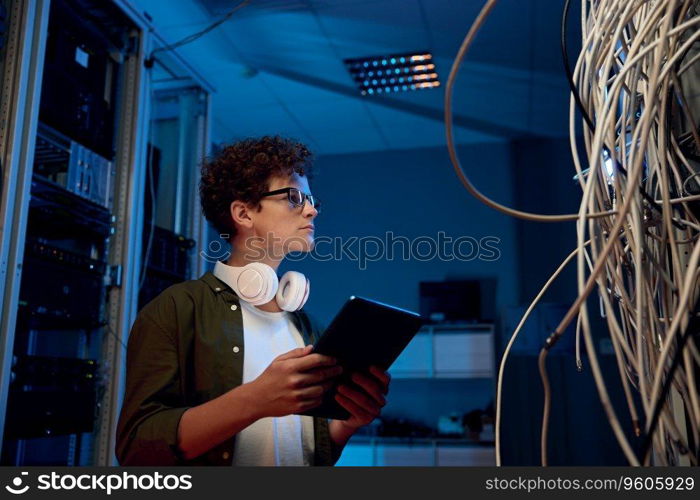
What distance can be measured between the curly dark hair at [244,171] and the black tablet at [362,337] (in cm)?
53

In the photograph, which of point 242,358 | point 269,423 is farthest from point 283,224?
point 269,423

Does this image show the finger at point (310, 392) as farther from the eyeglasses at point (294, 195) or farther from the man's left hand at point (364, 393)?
the eyeglasses at point (294, 195)

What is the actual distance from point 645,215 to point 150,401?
33.9 inches

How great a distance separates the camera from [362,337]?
1.01 meters

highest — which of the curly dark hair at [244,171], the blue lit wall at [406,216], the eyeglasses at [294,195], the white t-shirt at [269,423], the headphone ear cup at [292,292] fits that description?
the blue lit wall at [406,216]

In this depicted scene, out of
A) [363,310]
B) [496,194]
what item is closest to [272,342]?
[363,310]

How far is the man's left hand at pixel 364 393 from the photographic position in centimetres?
109

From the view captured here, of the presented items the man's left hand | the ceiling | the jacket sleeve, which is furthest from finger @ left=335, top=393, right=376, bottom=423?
the ceiling

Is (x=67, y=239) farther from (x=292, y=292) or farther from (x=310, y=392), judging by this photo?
(x=310, y=392)

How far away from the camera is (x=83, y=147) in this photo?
7.41 ft

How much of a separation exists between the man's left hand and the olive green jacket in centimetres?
→ 22

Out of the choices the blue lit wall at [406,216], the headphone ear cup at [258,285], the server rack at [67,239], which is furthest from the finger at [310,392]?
the blue lit wall at [406,216]

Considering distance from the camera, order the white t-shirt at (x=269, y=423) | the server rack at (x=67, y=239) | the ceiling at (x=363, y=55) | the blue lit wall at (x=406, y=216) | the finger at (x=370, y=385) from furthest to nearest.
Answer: the blue lit wall at (x=406, y=216) < the ceiling at (x=363, y=55) < the server rack at (x=67, y=239) < the white t-shirt at (x=269, y=423) < the finger at (x=370, y=385)
